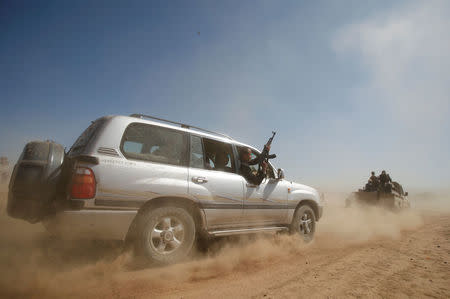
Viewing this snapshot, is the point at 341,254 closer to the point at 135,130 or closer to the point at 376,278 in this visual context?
the point at 376,278

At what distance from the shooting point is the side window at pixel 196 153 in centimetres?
327

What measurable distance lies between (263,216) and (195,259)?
145 centimetres

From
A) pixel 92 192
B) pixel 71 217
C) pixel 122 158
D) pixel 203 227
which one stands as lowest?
pixel 203 227

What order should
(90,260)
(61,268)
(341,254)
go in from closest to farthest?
(61,268)
(90,260)
(341,254)

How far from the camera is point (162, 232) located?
2.81m

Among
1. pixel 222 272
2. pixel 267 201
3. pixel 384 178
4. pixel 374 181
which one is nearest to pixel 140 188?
pixel 222 272

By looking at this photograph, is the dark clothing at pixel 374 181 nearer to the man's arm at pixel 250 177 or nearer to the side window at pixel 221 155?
the man's arm at pixel 250 177

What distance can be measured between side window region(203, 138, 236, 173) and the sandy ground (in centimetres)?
145

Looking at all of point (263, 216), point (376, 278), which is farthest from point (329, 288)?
point (263, 216)

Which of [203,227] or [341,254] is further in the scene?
[341,254]

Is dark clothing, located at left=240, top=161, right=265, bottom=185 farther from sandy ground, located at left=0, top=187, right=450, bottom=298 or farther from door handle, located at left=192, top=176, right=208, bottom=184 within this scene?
sandy ground, located at left=0, top=187, right=450, bottom=298

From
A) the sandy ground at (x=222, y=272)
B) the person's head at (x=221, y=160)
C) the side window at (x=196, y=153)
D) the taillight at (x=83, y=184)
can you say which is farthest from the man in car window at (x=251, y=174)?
the taillight at (x=83, y=184)

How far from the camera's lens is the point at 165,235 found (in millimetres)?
2818

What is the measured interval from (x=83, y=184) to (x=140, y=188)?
0.59 metres
